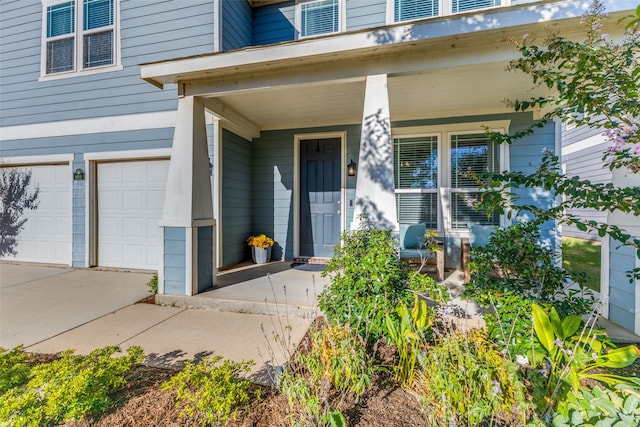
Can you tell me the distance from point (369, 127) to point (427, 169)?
2.35 meters

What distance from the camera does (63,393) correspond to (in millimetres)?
1482

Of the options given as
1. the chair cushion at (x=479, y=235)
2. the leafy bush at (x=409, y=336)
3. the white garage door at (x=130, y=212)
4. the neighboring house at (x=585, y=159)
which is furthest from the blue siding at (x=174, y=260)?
the neighboring house at (x=585, y=159)

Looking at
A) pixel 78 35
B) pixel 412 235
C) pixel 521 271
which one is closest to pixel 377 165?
pixel 521 271

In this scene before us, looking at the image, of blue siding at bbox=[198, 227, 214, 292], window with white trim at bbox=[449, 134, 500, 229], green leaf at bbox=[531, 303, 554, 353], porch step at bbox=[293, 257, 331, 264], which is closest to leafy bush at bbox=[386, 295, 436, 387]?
green leaf at bbox=[531, 303, 554, 353]

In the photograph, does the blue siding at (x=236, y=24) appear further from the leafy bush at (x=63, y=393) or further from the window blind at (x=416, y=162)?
the leafy bush at (x=63, y=393)

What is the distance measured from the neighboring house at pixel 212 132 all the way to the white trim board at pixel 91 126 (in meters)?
0.03

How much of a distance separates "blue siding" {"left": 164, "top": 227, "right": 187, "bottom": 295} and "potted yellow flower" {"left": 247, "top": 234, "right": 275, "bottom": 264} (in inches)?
66.5

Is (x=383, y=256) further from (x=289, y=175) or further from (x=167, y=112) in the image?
(x=167, y=112)

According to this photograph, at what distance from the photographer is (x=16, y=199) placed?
5.76 m

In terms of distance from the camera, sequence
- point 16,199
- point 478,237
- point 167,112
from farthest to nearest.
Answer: point 16,199
point 167,112
point 478,237

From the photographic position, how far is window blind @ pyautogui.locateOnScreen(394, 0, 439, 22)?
471 cm

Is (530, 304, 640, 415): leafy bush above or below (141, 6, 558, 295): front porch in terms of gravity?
below

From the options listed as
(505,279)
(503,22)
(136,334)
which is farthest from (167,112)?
(505,279)

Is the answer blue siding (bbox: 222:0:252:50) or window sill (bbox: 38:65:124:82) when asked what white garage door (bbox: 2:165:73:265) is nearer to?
window sill (bbox: 38:65:124:82)
